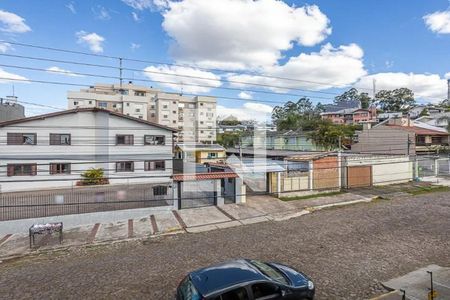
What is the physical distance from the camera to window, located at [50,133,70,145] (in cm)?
2649

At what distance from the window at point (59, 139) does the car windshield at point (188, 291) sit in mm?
24861

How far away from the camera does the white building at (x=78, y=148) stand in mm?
25156

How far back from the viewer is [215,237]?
1377 cm

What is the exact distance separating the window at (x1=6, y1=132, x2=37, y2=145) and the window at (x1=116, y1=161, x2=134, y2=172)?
24.4 ft

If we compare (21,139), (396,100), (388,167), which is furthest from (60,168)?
(396,100)

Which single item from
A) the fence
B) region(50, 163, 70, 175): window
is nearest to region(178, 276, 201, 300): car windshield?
the fence

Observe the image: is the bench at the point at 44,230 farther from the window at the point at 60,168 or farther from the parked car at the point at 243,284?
the window at the point at 60,168

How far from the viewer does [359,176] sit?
2572 cm

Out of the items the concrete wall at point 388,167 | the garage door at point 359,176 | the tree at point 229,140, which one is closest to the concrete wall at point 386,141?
the concrete wall at point 388,167

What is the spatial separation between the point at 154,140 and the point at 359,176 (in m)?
20.1

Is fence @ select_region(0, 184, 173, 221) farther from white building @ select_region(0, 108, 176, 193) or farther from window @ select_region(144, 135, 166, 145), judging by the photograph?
window @ select_region(144, 135, 166, 145)

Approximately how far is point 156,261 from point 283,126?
6553cm

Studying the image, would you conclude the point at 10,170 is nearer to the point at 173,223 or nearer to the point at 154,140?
the point at 154,140

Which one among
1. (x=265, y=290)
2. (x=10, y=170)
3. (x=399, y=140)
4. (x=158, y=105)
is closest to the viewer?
(x=265, y=290)
